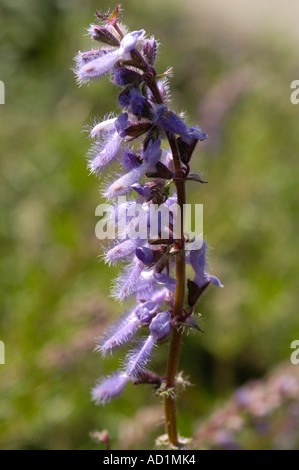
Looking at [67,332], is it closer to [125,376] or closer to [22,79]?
[125,376]

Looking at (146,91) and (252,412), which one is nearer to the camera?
(146,91)

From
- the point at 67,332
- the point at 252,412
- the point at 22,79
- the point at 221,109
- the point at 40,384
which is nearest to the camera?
the point at 252,412

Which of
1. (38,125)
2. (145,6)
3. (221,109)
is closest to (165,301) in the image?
(221,109)

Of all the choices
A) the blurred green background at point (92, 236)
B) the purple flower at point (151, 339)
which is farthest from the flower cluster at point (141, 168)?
the blurred green background at point (92, 236)

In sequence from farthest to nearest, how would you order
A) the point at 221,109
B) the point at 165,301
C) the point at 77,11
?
1. the point at 77,11
2. the point at 221,109
3. the point at 165,301

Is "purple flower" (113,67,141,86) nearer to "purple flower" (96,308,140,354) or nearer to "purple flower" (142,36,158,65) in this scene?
"purple flower" (142,36,158,65)
